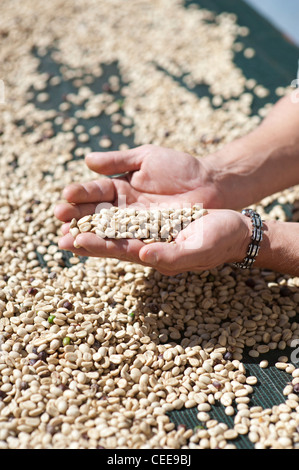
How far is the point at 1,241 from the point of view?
110 inches

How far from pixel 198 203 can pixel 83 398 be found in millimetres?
1170

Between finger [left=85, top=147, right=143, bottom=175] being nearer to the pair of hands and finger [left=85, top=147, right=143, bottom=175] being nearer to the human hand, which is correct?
the pair of hands

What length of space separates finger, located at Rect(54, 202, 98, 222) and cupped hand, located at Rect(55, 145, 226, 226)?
7cm

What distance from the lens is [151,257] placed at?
1967 mm

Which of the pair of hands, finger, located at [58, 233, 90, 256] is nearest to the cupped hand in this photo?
the pair of hands

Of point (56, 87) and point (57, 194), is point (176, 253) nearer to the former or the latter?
point (57, 194)

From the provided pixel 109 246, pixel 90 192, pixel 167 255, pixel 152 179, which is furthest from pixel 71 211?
pixel 167 255

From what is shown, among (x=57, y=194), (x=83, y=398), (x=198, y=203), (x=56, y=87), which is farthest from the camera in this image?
(x=56, y=87)

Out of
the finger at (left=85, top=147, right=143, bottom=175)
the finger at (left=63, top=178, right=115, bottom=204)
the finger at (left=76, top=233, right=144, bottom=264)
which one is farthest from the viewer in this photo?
the finger at (left=85, top=147, right=143, bottom=175)

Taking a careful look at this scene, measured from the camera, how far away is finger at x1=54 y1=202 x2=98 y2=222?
90.5 inches

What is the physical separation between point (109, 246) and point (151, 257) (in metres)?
0.23

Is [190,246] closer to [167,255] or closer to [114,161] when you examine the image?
[167,255]
